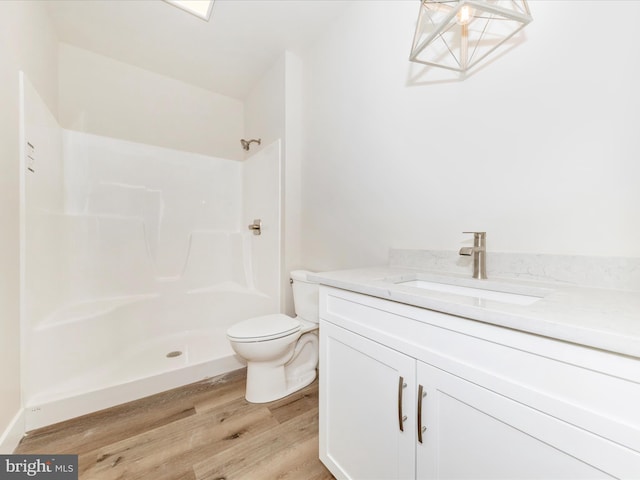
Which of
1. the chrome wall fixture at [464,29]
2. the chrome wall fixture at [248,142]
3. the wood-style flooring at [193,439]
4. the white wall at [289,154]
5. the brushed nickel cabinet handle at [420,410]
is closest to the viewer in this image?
the brushed nickel cabinet handle at [420,410]

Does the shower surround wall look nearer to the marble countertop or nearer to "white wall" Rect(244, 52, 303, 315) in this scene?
"white wall" Rect(244, 52, 303, 315)

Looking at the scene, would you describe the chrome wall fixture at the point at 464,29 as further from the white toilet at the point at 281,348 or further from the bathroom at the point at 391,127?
the white toilet at the point at 281,348

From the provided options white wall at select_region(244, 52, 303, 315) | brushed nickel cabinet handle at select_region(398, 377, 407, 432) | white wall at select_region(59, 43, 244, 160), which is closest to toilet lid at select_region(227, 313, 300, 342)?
white wall at select_region(244, 52, 303, 315)

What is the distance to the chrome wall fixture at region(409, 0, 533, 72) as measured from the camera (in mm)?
961

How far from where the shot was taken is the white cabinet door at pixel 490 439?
19.0 inches

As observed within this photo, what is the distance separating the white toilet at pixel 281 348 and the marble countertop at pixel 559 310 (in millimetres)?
812

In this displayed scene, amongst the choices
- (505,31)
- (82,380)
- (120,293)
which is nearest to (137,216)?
(120,293)

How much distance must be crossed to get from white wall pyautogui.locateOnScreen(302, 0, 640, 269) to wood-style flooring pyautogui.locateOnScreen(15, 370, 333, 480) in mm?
981

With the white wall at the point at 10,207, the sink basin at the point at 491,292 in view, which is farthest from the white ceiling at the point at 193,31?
the sink basin at the point at 491,292

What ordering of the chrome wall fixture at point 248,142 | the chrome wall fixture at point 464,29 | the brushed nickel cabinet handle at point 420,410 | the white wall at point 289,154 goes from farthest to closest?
1. the chrome wall fixture at point 248,142
2. the white wall at point 289,154
3. the chrome wall fixture at point 464,29
4. the brushed nickel cabinet handle at point 420,410

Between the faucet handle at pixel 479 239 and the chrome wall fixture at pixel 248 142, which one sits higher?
the chrome wall fixture at pixel 248 142

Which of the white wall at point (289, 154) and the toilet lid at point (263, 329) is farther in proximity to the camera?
the white wall at point (289, 154)

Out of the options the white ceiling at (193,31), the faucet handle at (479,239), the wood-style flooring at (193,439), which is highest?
the white ceiling at (193,31)

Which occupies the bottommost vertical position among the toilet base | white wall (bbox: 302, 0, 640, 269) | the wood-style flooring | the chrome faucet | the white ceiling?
the wood-style flooring
